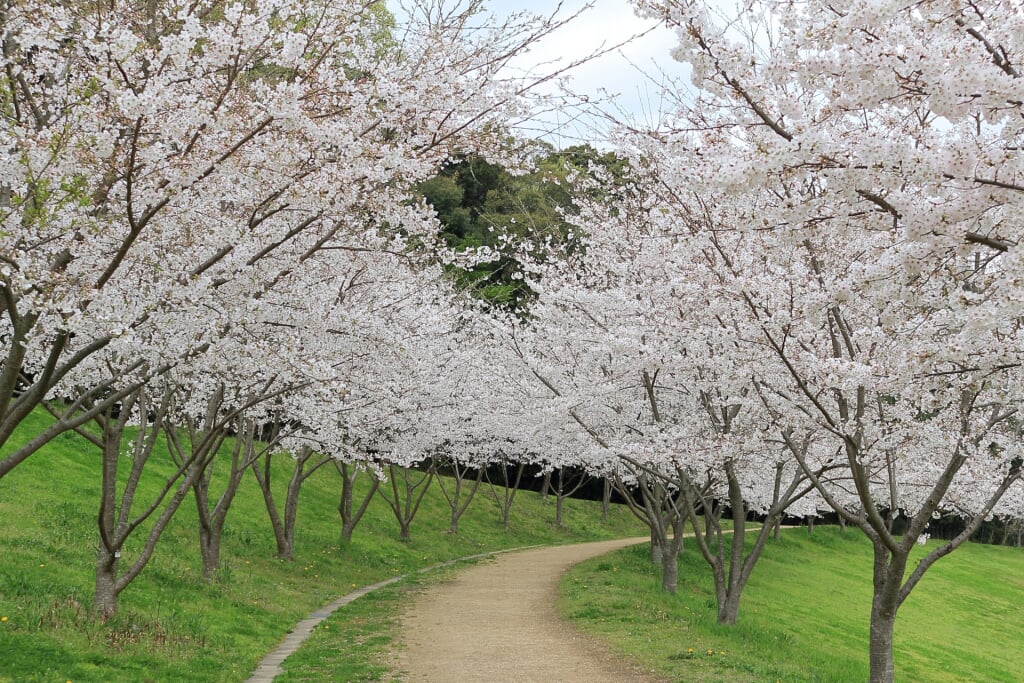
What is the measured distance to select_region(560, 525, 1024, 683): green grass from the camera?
12022 mm

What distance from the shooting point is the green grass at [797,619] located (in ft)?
39.4

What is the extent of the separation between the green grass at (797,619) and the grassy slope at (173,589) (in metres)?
4.04

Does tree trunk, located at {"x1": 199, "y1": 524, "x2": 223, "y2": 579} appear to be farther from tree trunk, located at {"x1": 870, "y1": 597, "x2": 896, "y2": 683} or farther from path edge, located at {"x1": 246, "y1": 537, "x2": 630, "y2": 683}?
tree trunk, located at {"x1": 870, "y1": 597, "x2": 896, "y2": 683}

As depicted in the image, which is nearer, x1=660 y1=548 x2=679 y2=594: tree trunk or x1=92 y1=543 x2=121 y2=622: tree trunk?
x1=92 y1=543 x2=121 y2=622: tree trunk

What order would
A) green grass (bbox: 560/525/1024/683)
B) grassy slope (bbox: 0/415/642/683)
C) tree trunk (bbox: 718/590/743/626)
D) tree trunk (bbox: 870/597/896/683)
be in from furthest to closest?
tree trunk (bbox: 718/590/743/626) → green grass (bbox: 560/525/1024/683) → tree trunk (bbox: 870/597/896/683) → grassy slope (bbox: 0/415/642/683)

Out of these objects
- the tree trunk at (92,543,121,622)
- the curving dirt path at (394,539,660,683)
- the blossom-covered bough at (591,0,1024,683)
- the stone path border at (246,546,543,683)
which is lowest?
the stone path border at (246,546,543,683)

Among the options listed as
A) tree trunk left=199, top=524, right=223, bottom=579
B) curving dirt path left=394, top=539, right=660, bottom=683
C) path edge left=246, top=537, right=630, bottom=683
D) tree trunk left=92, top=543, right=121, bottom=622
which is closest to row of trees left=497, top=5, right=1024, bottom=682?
curving dirt path left=394, top=539, right=660, bottom=683

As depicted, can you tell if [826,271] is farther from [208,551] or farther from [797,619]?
[797,619]

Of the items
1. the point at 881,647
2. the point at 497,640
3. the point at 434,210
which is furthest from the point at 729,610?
the point at 434,210

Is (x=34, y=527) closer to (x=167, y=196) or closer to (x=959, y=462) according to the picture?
(x=167, y=196)

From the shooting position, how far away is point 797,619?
20984 millimetres

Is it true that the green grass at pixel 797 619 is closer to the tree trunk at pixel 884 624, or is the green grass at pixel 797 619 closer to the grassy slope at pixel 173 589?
the tree trunk at pixel 884 624

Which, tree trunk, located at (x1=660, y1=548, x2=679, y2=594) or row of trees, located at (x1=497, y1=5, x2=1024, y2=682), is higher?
row of trees, located at (x1=497, y1=5, x2=1024, y2=682)

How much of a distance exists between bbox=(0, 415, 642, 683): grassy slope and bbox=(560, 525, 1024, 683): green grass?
4040mm
